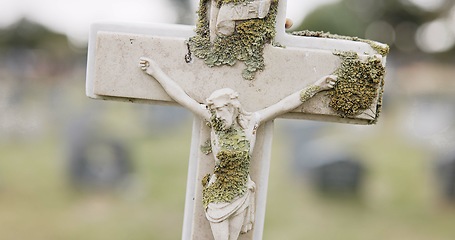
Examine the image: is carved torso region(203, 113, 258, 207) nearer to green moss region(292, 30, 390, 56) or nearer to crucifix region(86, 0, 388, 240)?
crucifix region(86, 0, 388, 240)

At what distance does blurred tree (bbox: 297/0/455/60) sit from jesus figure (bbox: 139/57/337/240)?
96.4ft

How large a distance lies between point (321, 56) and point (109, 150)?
648cm

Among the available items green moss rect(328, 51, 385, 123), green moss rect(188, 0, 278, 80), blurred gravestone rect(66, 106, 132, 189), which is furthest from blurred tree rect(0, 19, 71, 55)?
green moss rect(328, 51, 385, 123)

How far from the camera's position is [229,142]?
10.0 feet

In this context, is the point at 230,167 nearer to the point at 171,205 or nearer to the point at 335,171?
the point at 171,205

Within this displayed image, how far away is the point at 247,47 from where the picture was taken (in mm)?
3209

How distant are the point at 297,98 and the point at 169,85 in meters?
0.74

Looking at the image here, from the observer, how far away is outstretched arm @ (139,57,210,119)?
3.22m

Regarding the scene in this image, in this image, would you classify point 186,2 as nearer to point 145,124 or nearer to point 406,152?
point 145,124

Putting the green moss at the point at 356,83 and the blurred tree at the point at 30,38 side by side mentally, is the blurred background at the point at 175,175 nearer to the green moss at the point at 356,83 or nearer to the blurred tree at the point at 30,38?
the green moss at the point at 356,83

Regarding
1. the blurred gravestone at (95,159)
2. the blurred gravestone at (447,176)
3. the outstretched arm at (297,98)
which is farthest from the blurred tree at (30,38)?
the outstretched arm at (297,98)

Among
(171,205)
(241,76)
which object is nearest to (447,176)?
(171,205)

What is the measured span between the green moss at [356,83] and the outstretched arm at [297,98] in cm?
6

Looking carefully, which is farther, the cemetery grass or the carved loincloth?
the cemetery grass
